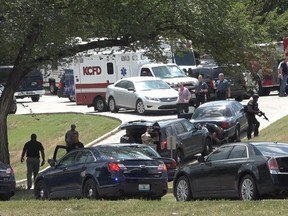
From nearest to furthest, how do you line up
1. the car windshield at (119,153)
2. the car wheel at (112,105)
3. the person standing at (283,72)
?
the car windshield at (119,153) < the person standing at (283,72) < the car wheel at (112,105)

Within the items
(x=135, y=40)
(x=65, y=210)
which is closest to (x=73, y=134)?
(x=135, y=40)

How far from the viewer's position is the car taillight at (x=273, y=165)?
18.0 metres

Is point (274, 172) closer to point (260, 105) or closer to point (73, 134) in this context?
point (73, 134)

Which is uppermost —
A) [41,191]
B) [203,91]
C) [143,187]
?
[203,91]

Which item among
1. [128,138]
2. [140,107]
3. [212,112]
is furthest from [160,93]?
[128,138]

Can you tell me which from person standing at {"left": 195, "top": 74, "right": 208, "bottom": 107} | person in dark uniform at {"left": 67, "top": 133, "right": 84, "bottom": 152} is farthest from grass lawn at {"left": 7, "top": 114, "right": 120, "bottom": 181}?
person in dark uniform at {"left": 67, "top": 133, "right": 84, "bottom": 152}

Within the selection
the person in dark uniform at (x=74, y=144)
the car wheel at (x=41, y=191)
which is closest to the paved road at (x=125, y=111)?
the person in dark uniform at (x=74, y=144)

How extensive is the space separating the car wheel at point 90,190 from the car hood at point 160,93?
18.9 metres

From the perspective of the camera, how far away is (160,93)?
39719mm

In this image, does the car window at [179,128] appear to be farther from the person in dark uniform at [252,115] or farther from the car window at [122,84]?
the car window at [122,84]

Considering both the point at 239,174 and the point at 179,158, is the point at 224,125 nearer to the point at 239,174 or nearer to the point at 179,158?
the point at 179,158

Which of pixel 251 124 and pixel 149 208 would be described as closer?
pixel 149 208

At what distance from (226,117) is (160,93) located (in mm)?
8875

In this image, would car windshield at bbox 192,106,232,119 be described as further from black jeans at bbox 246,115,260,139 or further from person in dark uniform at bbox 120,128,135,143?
person in dark uniform at bbox 120,128,135,143
